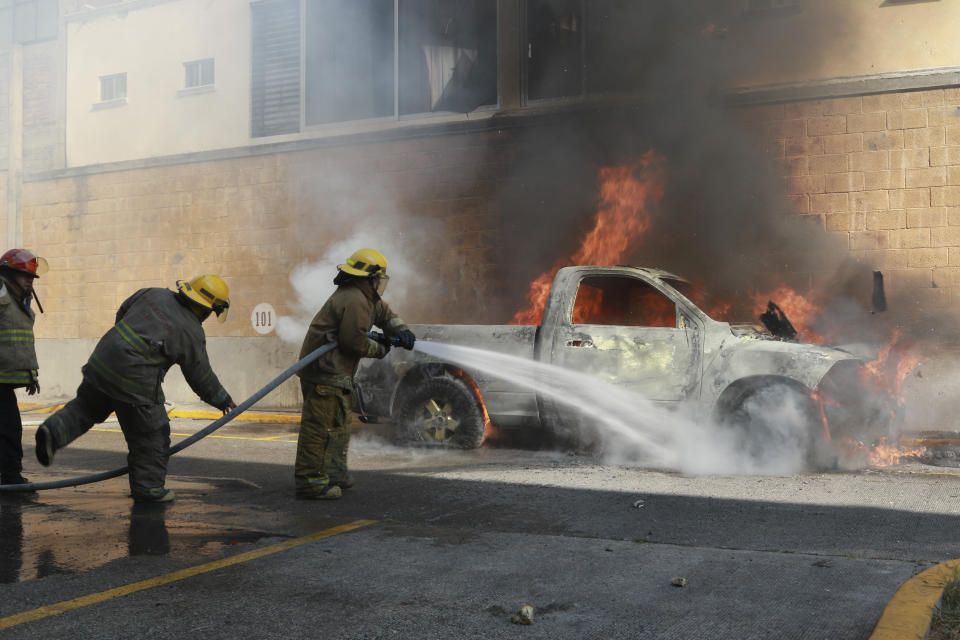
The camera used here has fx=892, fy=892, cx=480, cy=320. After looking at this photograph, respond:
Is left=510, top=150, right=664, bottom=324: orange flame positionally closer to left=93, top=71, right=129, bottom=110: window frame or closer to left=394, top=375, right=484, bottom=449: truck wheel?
left=394, top=375, right=484, bottom=449: truck wheel

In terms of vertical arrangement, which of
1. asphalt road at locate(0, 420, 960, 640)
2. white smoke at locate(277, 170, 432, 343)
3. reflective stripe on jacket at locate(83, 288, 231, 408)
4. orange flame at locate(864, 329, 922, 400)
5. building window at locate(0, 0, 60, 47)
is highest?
building window at locate(0, 0, 60, 47)

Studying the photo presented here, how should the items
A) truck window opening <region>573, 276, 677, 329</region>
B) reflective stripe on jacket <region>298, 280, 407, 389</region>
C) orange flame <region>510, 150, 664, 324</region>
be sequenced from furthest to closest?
orange flame <region>510, 150, 664, 324</region>, truck window opening <region>573, 276, 677, 329</region>, reflective stripe on jacket <region>298, 280, 407, 389</region>

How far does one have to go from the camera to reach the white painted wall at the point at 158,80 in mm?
15281

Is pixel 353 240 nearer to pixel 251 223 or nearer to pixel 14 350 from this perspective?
pixel 251 223

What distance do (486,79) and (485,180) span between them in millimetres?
1699

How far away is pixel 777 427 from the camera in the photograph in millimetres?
7242

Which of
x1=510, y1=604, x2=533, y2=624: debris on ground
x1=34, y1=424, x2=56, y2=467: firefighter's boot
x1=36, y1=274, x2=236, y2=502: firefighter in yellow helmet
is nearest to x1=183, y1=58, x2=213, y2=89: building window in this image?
x1=36, y1=274, x2=236, y2=502: firefighter in yellow helmet

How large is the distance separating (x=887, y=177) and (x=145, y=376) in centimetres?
883

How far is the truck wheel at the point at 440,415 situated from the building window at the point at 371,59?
249 inches

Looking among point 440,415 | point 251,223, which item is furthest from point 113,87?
point 440,415

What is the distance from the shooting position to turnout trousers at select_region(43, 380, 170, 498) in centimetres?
581

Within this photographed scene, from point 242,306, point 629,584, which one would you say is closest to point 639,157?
point 242,306

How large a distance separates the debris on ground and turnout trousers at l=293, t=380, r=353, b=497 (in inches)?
113

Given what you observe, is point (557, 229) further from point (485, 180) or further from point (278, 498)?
point (278, 498)
